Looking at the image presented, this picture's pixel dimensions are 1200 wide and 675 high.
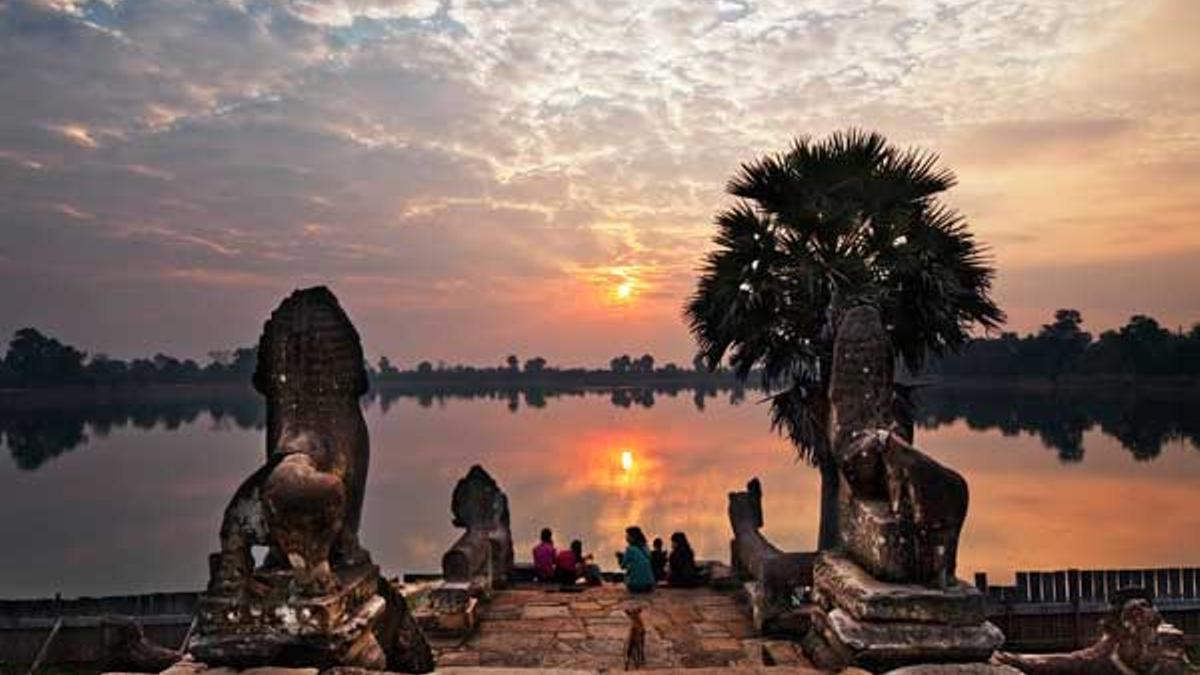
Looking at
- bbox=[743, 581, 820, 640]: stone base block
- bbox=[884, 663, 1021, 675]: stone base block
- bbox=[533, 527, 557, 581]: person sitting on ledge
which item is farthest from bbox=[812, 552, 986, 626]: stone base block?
bbox=[533, 527, 557, 581]: person sitting on ledge

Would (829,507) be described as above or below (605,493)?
above

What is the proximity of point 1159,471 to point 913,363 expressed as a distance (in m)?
31.1

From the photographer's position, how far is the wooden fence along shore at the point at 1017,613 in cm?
1129

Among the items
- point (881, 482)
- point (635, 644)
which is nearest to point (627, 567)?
point (635, 644)

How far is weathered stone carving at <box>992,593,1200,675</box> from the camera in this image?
467 cm

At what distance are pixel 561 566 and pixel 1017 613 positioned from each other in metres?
5.95

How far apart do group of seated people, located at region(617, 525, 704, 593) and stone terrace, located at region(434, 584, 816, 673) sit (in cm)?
18

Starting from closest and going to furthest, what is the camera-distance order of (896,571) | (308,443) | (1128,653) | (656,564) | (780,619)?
(896,571)
(1128,653)
(308,443)
(780,619)
(656,564)

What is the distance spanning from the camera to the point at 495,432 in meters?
71.5

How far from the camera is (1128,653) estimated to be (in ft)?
15.5

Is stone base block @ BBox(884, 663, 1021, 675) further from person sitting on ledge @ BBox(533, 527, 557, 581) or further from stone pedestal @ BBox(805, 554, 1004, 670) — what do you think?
person sitting on ledge @ BBox(533, 527, 557, 581)

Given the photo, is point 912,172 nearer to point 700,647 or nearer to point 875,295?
point 875,295

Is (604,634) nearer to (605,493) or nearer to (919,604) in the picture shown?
(919,604)

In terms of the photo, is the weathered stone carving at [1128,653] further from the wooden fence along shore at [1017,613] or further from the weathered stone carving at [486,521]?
the wooden fence along shore at [1017,613]
